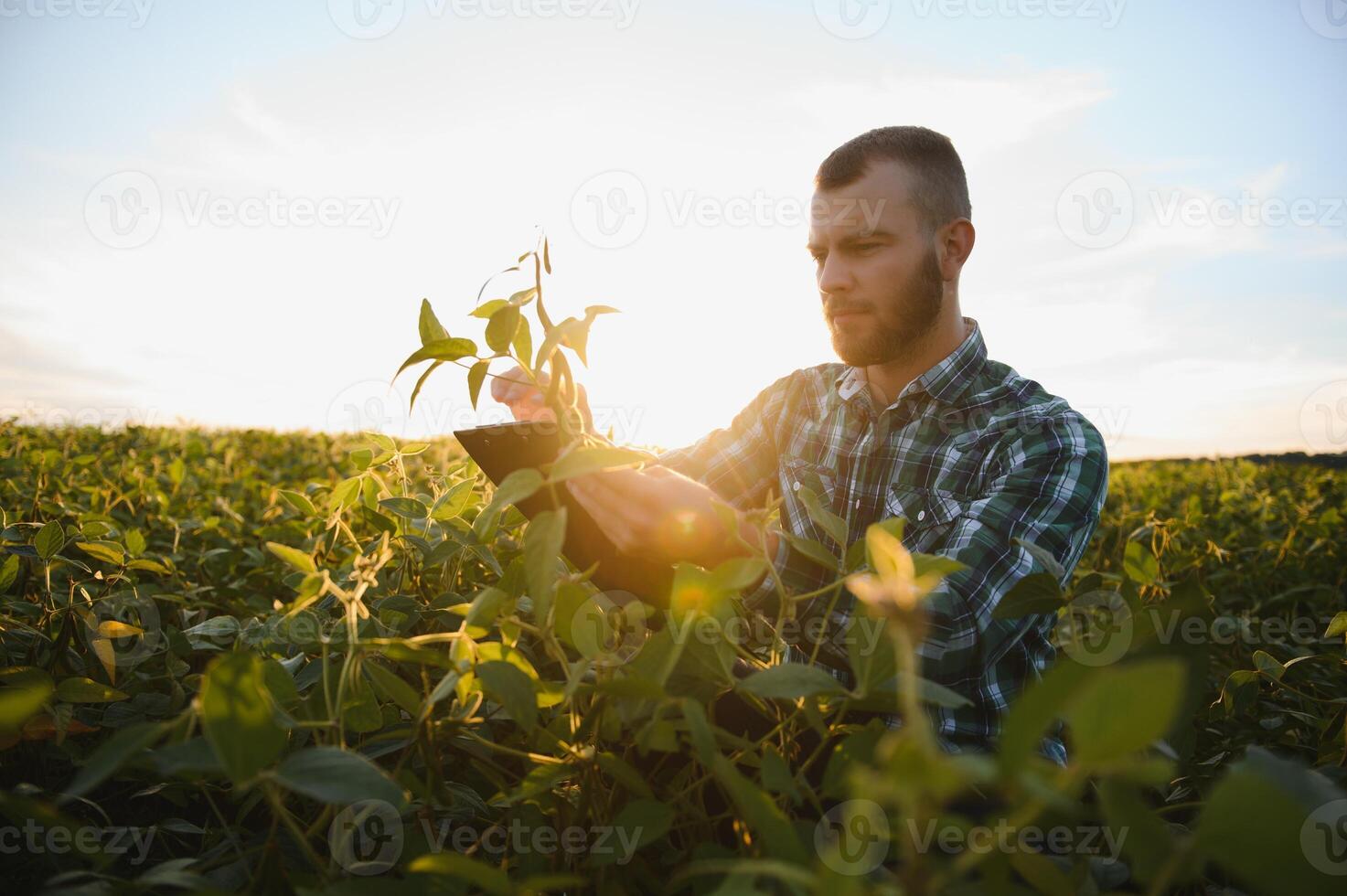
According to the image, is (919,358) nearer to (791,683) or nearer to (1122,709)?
(791,683)

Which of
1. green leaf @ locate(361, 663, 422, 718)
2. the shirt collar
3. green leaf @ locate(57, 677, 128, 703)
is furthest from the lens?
the shirt collar

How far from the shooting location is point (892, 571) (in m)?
0.53

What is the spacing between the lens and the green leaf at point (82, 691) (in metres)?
0.94

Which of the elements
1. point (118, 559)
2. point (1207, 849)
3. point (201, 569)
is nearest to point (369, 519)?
point (118, 559)

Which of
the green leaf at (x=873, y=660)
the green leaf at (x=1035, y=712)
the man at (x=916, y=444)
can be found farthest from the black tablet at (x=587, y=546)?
the green leaf at (x=1035, y=712)

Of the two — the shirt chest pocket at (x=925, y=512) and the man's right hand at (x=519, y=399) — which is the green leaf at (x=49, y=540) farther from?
the shirt chest pocket at (x=925, y=512)

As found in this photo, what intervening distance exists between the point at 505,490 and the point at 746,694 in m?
0.31

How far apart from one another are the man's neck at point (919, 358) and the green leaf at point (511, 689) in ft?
6.19

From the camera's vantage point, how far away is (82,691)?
95 centimetres

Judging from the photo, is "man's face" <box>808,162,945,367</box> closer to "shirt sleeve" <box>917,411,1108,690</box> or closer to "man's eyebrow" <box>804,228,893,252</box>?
"man's eyebrow" <box>804,228,893,252</box>

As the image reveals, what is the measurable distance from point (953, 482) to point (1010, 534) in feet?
1.37

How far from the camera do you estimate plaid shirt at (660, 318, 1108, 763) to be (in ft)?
4.36

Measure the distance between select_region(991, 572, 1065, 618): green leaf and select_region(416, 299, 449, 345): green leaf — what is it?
0.65 metres

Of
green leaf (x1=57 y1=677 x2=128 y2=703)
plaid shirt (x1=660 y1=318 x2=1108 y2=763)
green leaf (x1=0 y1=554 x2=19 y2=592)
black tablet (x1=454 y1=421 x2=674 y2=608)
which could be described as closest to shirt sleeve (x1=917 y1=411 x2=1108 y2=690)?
plaid shirt (x1=660 y1=318 x2=1108 y2=763)
